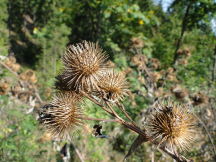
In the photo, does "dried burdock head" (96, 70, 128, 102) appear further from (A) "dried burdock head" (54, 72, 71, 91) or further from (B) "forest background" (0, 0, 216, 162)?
(B) "forest background" (0, 0, 216, 162)

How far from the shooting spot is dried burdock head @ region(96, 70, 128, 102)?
77.4 inches

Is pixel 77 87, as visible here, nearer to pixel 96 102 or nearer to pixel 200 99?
pixel 96 102

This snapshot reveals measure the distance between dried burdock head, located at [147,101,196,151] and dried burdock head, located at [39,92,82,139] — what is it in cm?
55

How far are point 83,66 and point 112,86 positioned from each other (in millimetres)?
281

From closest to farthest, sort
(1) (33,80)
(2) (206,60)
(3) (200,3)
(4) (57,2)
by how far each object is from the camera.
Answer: (1) (33,80) → (3) (200,3) → (2) (206,60) → (4) (57,2)

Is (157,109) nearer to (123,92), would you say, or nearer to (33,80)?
(123,92)

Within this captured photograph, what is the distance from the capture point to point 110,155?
177 inches

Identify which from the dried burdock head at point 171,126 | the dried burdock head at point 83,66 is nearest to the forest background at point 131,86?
the dried burdock head at point 171,126

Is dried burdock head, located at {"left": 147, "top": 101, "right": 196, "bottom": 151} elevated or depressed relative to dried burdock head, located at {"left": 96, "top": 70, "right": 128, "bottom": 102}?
depressed

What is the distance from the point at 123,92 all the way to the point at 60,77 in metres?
0.53

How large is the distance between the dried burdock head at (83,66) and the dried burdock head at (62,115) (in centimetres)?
12

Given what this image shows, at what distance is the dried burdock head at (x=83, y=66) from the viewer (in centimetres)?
198

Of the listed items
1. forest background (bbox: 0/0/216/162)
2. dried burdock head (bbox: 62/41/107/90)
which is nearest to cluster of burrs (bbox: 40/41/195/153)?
dried burdock head (bbox: 62/41/107/90)

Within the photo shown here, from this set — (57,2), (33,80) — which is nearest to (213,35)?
(33,80)
